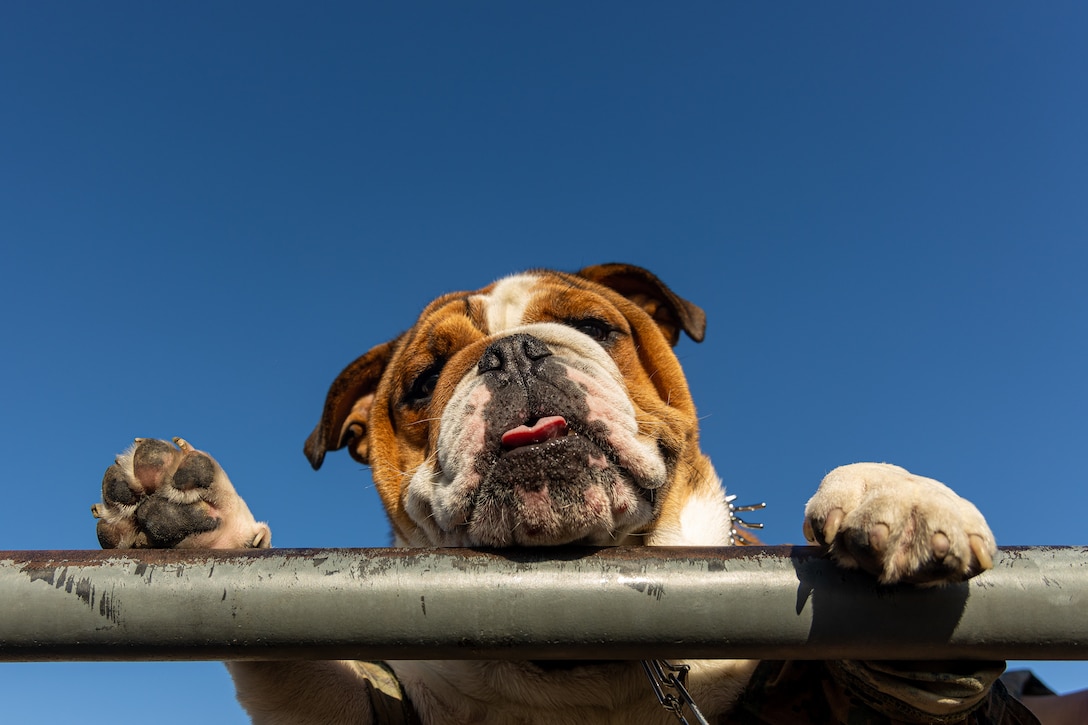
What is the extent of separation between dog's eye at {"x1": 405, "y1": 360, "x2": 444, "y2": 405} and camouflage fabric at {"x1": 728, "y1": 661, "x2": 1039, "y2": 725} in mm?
2318

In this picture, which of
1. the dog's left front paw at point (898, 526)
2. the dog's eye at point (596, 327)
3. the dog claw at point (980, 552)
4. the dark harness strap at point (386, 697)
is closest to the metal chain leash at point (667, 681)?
the dog's left front paw at point (898, 526)

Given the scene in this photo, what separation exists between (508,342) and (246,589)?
7.24 ft

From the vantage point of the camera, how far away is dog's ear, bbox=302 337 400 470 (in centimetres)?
497

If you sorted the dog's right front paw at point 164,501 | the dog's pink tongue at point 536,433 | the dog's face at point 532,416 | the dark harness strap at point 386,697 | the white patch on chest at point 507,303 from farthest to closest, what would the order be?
the white patch on chest at point 507,303 < the dark harness strap at point 386,697 < the dog's pink tongue at point 536,433 < the dog's face at point 532,416 < the dog's right front paw at point 164,501

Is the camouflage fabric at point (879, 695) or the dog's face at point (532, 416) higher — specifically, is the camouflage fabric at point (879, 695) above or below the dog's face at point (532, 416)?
below

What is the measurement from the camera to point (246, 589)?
1.52m

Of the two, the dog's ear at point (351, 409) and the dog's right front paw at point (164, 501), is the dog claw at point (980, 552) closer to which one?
the dog's right front paw at point (164, 501)

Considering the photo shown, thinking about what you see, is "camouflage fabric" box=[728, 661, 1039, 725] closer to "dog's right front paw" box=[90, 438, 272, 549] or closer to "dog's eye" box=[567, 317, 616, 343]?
"dog's eye" box=[567, 317, 616, 343]

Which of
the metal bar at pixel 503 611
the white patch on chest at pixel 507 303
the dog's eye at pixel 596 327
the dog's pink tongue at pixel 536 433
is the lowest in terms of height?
the metal bar at pixel 503 611

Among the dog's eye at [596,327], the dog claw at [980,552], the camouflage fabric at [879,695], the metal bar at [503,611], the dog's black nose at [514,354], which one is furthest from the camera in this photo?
the dog's eye at [596,327]

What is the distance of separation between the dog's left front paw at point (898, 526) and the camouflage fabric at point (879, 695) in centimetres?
44

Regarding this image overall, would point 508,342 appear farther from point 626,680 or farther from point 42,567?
point 42,567

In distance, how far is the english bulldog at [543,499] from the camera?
2146 mm

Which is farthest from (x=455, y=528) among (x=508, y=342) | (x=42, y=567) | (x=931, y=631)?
(x=931, y=631)
